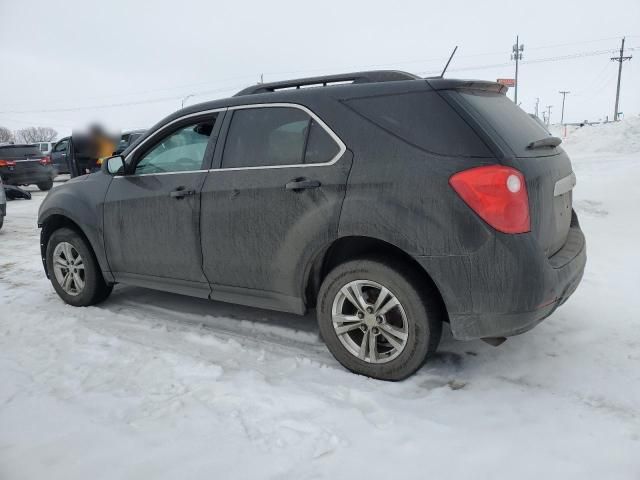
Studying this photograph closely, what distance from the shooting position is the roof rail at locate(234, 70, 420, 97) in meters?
2.96

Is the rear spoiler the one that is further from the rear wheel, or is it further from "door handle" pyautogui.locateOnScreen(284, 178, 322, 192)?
the rear wheel

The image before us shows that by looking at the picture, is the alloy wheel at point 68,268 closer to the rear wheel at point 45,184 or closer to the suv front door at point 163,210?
the suv front door at point 163,210

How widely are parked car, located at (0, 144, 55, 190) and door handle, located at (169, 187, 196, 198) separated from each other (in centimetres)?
1406

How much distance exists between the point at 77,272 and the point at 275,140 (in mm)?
2420

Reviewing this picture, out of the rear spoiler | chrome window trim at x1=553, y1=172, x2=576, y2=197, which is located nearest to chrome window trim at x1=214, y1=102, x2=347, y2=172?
the rear spoiler

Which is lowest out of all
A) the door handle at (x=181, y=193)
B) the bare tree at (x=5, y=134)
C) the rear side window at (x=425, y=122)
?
the door handle at (x=181, y=193)

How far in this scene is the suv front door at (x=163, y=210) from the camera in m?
3.48

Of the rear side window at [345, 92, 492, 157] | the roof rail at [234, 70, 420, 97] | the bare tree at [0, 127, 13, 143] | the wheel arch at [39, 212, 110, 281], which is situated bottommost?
the wheel arch at [39, 212, 110, 281]

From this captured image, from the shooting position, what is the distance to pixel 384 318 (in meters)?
2.77

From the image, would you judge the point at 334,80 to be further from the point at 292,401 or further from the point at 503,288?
the point at 292,401

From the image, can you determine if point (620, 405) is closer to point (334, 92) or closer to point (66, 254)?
point (334, 92)

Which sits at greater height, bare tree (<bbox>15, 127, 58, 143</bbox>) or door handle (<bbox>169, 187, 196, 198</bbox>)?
bare tree (<bbox>15, 127, 58, 143</bbox>)

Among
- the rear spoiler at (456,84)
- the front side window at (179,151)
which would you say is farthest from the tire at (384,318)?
the front side window at (179,151)

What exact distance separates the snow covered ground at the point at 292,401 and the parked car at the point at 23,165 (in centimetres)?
1283
